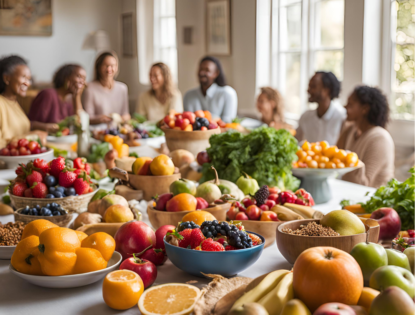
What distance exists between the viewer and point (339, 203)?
1311mm

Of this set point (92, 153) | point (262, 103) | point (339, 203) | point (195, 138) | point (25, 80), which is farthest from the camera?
point (262, 103)

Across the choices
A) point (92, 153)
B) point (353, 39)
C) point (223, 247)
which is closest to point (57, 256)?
point (223, 247)

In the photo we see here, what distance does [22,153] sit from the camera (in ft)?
5.98

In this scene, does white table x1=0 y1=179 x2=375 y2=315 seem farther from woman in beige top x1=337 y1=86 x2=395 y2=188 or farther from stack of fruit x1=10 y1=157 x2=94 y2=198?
woman in beige top x1=337 y1=86 x2=395 y2=188

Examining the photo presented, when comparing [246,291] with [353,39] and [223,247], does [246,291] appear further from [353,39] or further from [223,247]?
[353,39]

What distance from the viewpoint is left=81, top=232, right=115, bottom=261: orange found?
76 centimetres

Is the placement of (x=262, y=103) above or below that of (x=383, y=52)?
below

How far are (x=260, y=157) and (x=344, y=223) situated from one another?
1.83ft

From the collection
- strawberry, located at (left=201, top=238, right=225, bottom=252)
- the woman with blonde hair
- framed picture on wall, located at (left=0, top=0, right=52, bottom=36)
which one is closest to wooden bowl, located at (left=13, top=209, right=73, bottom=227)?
strawberry, located at (left=201, top=238, right=225, bottom=252)

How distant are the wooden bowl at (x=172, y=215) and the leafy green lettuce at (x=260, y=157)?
33 cm

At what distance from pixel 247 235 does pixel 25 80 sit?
6.31 feet

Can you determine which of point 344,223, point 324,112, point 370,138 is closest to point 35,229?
point 344,223

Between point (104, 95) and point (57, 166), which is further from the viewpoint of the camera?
point (104, 95)

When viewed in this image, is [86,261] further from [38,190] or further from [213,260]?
[38,190]
